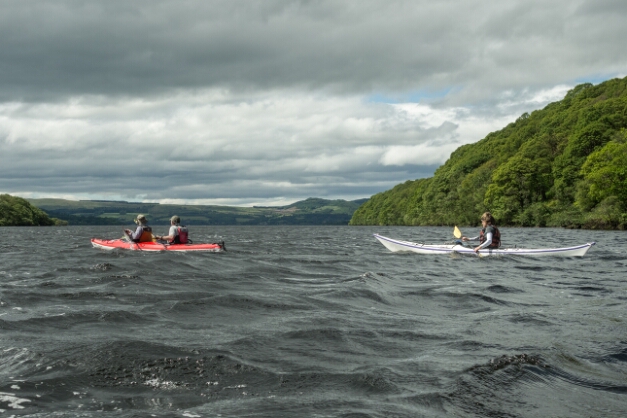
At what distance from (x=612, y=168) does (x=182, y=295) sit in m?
54.0

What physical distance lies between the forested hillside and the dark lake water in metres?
48.0

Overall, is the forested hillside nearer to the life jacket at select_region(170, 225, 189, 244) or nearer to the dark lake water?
the life jacket at select_region(170, 225, 189, 244)

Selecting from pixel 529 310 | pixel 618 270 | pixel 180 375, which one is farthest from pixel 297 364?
pixel 618 270

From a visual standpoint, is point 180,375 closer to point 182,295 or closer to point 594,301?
point 182,295

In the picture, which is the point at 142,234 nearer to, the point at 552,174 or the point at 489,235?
the point at 489,235

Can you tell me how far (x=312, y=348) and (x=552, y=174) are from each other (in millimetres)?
76500

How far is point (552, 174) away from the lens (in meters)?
77.7

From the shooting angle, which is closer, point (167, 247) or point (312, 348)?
point (312, 348)

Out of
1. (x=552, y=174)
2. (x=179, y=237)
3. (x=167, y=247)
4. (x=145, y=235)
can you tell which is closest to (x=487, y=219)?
(x=179, y=237)

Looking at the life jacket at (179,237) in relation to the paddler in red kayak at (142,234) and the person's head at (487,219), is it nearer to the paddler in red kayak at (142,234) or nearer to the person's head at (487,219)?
the paddler in red kayak at (142,234)

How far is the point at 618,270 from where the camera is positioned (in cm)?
1962

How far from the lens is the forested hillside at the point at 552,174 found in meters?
58.4

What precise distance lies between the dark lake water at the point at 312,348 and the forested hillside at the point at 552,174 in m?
48.0

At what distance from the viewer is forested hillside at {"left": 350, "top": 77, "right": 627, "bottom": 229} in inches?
2301
